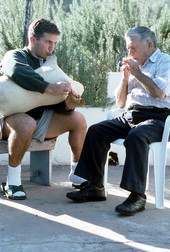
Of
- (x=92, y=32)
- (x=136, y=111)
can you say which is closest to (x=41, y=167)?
(x=136, y=111)

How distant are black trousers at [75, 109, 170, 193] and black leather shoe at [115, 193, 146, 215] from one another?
8 centimetres

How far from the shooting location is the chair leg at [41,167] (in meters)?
4.87

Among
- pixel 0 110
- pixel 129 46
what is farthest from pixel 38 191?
pixel 129 46

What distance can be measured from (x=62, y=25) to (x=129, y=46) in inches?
96.0

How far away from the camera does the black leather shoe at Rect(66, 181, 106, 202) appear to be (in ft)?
14.0

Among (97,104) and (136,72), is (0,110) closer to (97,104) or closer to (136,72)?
(136,72)

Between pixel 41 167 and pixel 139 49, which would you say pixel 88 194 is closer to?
pixel 41 167

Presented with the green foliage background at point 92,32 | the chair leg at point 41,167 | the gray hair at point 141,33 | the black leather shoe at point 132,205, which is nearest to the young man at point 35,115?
the chair leg at point 41,167

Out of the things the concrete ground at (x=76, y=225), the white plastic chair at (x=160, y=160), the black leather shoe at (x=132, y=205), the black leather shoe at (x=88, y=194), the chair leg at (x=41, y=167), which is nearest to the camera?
the concrete ground at (x=76, y=225)

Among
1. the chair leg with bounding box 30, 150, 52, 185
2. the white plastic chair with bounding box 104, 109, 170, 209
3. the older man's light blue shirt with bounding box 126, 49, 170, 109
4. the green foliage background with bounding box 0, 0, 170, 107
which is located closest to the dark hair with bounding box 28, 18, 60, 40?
the older man's light blue shirt with bounding box 126, 49, 170, 109

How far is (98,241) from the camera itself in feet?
11.0

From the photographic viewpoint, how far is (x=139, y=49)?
430cm

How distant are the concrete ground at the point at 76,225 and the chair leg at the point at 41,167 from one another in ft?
0.73

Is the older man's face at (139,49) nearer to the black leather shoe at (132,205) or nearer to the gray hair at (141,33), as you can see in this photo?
the gray hair at (141,33)
